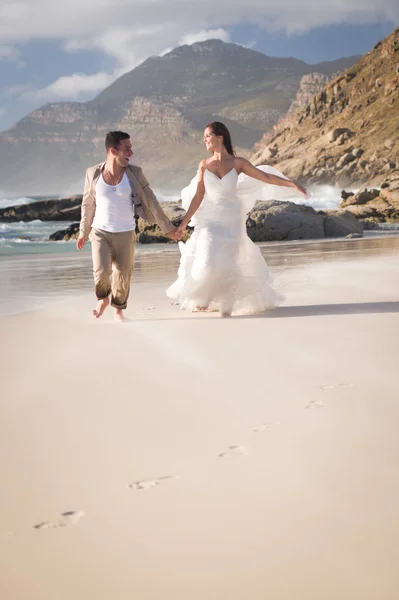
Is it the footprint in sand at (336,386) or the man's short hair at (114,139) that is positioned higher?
the man's short hair at (114,139)

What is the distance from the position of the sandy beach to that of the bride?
1.50m

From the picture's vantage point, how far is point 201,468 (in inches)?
119

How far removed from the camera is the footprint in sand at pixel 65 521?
2567 mm

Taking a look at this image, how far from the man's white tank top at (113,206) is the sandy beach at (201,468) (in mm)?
1710

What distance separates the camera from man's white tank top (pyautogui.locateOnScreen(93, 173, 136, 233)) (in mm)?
7113

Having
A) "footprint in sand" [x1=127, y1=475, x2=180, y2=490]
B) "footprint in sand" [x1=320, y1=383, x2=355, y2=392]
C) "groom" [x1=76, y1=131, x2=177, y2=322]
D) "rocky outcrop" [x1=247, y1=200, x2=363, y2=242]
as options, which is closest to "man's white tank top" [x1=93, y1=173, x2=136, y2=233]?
"groom" [x1=76, y1=131, x2=177, y2=322]

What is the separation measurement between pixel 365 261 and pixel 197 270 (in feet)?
17.2

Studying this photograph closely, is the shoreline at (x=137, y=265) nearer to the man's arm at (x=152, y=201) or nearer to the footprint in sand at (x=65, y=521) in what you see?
the man's arm at (x=152, y=201)

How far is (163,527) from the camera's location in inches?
99.7

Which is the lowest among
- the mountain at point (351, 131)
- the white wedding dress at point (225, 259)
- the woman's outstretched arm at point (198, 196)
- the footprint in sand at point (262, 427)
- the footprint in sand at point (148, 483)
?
the footprint in sand at point (262, 427)

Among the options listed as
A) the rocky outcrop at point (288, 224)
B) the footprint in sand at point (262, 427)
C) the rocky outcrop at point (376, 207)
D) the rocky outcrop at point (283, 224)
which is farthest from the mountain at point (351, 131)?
the footprint in sand at point (262, 427)

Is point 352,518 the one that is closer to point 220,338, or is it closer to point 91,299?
point 220,338

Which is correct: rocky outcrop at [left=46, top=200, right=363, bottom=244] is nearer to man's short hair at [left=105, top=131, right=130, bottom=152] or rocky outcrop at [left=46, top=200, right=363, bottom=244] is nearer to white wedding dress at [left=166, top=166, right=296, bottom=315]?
white wedding dress at [left=166, top=166, right=296, bottom=315]

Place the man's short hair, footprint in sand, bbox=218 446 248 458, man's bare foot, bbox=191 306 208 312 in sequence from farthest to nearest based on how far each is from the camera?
man's bare foot, bbox=191 306 208 312, the man's short hair, footprint in sand, bbox=218 446 248 458
